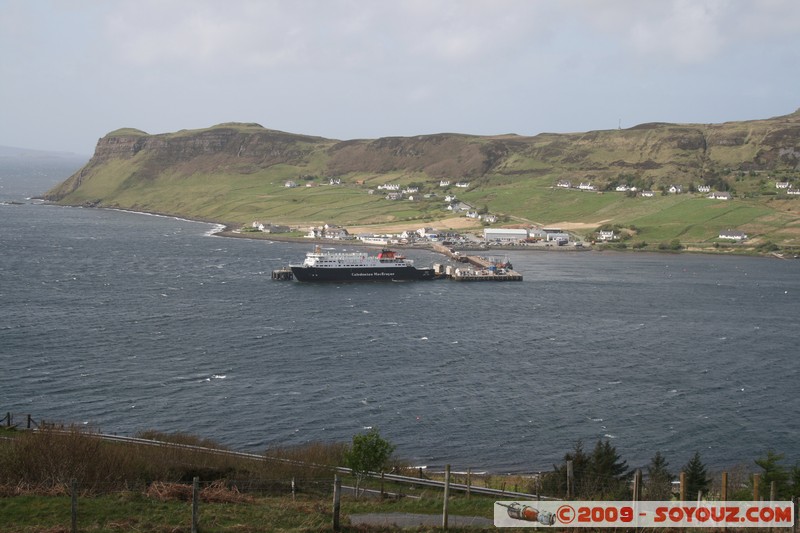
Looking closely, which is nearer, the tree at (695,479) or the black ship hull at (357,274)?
the tree at (695,479)

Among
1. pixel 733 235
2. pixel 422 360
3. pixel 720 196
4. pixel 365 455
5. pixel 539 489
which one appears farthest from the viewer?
pixel 720 196

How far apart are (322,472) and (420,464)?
27.4 feet

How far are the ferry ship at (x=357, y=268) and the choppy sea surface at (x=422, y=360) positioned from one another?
10.7 ft

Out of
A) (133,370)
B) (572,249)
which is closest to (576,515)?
(133,370)

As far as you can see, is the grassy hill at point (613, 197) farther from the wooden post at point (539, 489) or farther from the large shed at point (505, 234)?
the wooden post at point (539, 489)

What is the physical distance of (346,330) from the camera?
6278cm

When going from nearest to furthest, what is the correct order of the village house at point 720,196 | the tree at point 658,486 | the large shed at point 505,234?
the tree at point 658,486, the large shed at point 505,234, the village house at point 720,196

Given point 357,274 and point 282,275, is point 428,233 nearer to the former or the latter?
point 357,274

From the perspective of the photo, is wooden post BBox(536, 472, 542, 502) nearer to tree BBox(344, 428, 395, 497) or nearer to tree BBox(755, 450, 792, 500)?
tree BBox(344, 428, 395, 497)

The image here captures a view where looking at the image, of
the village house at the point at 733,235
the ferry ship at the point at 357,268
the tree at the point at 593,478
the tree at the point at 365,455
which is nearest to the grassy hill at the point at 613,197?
the village house at the point at 733,235

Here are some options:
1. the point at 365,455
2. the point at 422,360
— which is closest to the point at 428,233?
the point at 422,360

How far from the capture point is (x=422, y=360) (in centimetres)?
5234

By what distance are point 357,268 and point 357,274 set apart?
26.3 inches

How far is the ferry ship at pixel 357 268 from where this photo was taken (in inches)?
3644
